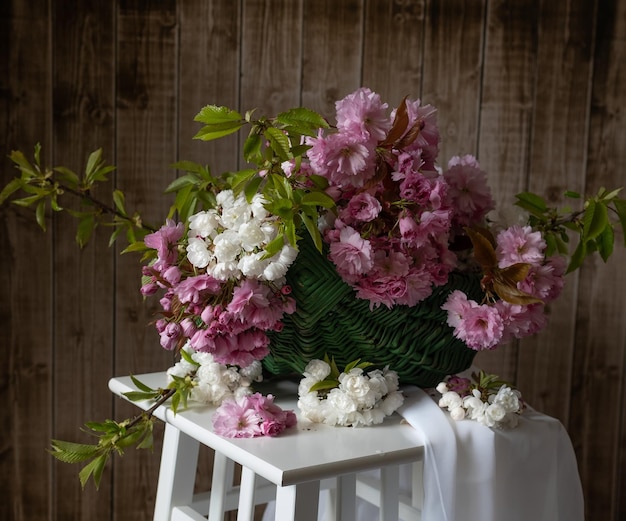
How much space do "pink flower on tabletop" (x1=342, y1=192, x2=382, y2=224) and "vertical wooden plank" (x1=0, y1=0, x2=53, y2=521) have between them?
3.05 feet

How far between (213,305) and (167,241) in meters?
0.11

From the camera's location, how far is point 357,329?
1.06 metres

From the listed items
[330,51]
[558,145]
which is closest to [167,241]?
[330,51]

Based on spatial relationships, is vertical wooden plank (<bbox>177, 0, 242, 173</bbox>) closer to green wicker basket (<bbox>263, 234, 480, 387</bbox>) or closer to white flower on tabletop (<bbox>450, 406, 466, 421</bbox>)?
green wicker basket (<bbox>263, 234, 480, 387</bbox>)

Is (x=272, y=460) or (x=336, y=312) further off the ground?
(x=336, y=312)

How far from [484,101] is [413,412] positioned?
948 millimetres

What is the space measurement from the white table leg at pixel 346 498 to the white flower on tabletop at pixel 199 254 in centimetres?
35

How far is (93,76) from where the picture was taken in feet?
5.62

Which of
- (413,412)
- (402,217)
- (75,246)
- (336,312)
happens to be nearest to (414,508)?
(413,412)

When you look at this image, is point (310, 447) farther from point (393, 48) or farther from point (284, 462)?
point (393, 48)

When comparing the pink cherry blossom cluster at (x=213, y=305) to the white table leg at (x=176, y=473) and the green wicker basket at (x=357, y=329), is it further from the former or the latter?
the white table leg at (x=176, y=473)

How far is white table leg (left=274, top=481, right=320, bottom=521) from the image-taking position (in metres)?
0.97

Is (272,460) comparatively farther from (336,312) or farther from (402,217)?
(402,217)

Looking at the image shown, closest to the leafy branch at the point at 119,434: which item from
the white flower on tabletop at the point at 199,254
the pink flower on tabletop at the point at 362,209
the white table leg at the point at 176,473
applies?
the white table leg at the point at 176,473
